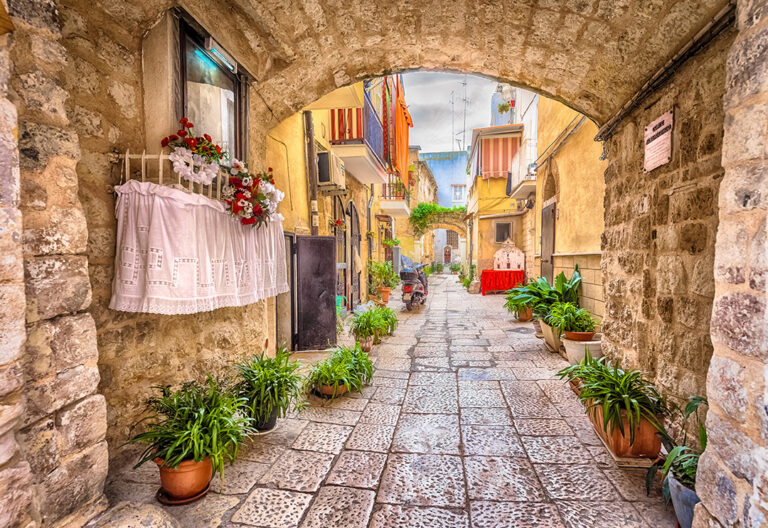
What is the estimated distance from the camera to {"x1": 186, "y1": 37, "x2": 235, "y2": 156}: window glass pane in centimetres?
245

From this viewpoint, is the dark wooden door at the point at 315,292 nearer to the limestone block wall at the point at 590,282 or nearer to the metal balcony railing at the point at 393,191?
the limestone block wall at the point at 590,282

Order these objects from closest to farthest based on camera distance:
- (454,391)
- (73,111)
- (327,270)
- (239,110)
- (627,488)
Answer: (73,111) → (627,488) → (239,110) → (454,391) → (327,270)

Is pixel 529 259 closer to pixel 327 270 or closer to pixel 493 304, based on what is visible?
pixel 493 304

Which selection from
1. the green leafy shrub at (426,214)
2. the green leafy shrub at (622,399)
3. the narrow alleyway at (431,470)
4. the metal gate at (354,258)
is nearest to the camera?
the narrow alleyway at (431,470)

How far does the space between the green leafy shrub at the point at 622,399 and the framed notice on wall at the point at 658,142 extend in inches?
58.0

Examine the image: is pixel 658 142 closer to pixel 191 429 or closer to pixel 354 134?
pixel 191 429

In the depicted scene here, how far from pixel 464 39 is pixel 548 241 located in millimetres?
4941

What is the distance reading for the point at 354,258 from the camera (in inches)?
306

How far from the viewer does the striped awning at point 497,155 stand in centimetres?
1295

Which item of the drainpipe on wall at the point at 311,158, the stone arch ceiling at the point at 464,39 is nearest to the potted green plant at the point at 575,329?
the stone arch ceiling at the point at 464,39

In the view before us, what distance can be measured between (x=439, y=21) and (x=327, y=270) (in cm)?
326

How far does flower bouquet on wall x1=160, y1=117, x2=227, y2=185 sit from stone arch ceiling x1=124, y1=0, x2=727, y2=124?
2.38ft

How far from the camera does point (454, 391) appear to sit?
353 centimetres

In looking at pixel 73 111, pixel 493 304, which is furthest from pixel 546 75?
pixel 493 304
